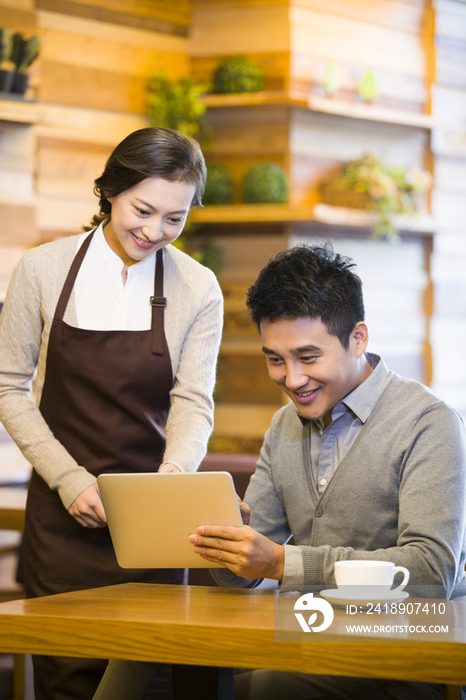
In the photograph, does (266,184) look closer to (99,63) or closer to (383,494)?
(99,63)

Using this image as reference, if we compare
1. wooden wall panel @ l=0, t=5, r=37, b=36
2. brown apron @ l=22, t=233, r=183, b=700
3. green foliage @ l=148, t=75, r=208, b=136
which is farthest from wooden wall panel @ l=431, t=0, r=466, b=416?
brown apron @ l=22, t=233, r=183, b=700

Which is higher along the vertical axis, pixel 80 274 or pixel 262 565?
pixel 80 274

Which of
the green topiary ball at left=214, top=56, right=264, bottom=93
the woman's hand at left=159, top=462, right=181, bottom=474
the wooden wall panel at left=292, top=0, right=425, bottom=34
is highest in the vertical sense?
the wooden wall panel at left=292, top=0, right=425, bottom=34

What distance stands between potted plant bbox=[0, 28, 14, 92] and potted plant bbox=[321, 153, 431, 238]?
1.72 m

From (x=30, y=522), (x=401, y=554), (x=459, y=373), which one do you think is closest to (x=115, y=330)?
(x=30, y=522)

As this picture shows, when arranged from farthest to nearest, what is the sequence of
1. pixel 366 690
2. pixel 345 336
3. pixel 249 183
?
pixel 249 183
pixel 345 336
pixel 366 690

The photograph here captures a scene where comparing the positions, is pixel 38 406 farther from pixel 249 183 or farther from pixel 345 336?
pixel 249 183

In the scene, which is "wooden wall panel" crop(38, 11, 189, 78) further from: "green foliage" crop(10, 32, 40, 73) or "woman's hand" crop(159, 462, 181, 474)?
"woman's hand" crop(159, 462, 181, 474)

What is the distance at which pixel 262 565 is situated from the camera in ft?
4.25

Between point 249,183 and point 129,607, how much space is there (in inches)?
126

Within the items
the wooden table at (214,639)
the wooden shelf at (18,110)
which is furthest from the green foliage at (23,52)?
the wooden table at (214,639)

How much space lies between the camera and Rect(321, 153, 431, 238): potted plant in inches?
169

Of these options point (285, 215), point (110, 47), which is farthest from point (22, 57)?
point (285, 215)

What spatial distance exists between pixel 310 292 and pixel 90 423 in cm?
57
